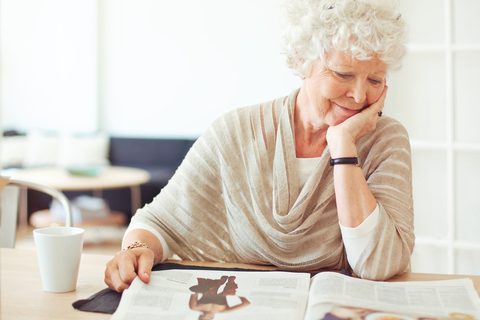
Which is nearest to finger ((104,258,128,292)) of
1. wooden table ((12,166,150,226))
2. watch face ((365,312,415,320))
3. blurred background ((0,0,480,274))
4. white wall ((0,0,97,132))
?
watch face ((365,312,415,320))

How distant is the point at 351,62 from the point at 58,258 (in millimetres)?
710

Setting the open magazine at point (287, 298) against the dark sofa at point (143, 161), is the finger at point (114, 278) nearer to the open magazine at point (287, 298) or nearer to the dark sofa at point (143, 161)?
the open magazine at point (287, 298)

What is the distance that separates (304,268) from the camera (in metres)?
1.43

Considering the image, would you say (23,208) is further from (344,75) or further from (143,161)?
(344,75)

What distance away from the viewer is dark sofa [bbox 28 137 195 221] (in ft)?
18.8

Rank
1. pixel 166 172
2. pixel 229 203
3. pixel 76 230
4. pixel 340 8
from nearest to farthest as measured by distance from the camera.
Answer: pixel 76 230, pixel 340 8, pixel 229 203, pixel 166 172

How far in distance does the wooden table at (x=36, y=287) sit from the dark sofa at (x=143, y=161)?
420 centimetres

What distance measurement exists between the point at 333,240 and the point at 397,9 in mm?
530

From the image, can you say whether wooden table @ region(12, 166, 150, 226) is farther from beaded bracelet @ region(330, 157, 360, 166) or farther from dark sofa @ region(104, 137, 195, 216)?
beaded bracelet @ region(330, 157, 360, 166)

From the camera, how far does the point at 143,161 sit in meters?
6.17

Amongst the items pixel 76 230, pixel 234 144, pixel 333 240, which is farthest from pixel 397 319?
pixel 234 144

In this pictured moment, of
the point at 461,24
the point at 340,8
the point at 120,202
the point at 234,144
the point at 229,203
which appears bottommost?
→ the point at 120,202

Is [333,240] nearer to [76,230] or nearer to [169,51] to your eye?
[76,230]

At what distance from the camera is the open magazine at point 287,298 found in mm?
980
